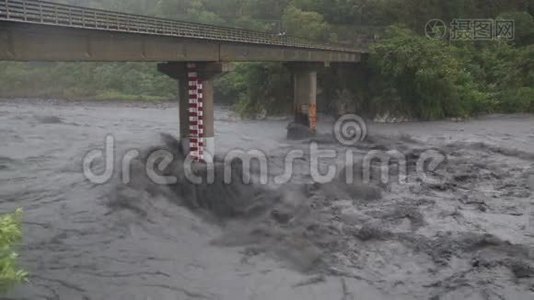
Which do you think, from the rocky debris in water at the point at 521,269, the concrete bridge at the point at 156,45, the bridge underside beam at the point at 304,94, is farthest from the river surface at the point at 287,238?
the bridge underside beam at the point at 304,94

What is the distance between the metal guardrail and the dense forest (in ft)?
81.2

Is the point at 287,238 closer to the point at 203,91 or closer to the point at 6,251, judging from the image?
the point at 6,251

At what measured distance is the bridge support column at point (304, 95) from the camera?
2127 inches

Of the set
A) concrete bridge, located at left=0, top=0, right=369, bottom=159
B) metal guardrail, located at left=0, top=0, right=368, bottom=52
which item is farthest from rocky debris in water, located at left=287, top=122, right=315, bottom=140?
metal guardrail, located at left=0, top=0, right=368, bottom=52

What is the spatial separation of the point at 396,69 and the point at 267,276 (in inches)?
1782

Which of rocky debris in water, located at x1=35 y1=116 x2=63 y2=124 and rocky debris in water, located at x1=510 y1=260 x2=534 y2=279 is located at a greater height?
rocky debris in water, located at x1=35 y1=116 x2=63 y2=124

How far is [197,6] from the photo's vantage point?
5148 inches

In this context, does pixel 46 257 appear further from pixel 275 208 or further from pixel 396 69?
pixel 396 69

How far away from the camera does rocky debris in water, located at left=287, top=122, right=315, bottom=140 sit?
50.7m

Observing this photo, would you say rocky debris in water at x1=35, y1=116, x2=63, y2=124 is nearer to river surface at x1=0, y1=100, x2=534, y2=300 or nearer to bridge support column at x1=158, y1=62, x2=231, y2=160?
river surface at x1=0, y1=100, x2=534, y2=300

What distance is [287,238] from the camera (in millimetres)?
22469

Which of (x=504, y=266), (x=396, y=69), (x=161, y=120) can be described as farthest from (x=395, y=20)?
(x=504, y=266)

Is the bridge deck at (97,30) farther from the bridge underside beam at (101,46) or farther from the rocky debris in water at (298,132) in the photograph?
the rocky debris in water at (298,132)

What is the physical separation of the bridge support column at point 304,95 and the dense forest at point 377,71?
9.49 m
